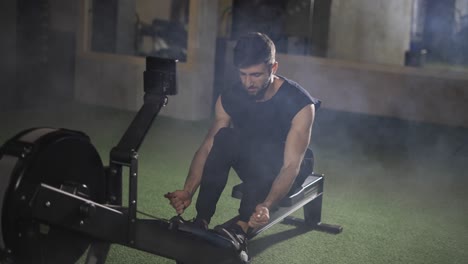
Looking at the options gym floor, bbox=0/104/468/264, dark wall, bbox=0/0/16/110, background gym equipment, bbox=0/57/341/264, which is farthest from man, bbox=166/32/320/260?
dark wall, bbox=0/0/16/110

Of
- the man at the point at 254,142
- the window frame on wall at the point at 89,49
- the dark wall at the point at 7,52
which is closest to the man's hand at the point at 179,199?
the man at the point at 254,142

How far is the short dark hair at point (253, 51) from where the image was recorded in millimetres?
2293

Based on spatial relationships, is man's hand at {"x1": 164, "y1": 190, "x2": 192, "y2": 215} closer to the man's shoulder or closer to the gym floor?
the gym floor

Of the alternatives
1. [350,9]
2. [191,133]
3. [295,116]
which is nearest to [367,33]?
[350,9]

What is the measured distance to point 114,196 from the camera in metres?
2.03

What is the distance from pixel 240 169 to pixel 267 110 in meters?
0.24

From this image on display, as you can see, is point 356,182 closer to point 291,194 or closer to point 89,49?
point 291,194

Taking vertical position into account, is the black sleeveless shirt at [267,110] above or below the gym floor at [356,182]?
above

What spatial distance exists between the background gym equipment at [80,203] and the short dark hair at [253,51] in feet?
1.26

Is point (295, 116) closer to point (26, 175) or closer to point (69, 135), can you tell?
point (69, 135)

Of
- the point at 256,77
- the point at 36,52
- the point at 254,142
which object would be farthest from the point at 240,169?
the point at 36,52

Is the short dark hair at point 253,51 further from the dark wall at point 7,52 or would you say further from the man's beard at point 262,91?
the dark wall at point 7,52

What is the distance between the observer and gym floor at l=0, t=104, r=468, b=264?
2.66 m

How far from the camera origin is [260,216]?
7.10 ft
